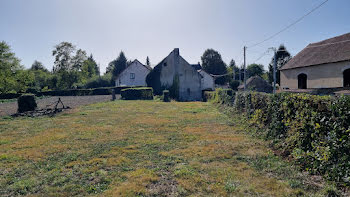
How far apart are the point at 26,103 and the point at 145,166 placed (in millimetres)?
16175

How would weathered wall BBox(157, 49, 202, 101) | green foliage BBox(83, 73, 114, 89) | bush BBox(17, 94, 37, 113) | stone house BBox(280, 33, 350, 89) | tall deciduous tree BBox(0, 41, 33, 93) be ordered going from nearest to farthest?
bush BBox(17, 94, 37, 113) → stone house BBox(280, 33, 350, 89) → tall deciduous tree BBox(0, 41, 33, 93) → weathered wall BBox(157, 49, 202, 101) → green foliage BBox(83, 73, 114, 89)

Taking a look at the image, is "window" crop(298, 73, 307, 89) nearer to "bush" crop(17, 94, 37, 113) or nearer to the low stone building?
the low stone building

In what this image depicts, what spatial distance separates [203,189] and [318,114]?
339 centimetres

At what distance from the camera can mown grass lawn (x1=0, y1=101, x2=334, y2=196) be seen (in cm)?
403

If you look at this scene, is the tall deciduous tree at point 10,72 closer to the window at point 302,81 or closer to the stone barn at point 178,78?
the stone barn at point 178,78

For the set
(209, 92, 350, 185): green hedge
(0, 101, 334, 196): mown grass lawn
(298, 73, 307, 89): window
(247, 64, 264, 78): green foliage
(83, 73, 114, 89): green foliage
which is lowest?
(0, 101, 334, 196): mown grass lawn

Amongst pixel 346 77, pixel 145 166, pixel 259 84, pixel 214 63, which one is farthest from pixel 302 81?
pixel 214 63

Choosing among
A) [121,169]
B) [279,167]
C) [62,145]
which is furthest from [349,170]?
[62,145]

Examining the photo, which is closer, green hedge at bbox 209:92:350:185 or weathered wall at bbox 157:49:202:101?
green hedge at bbox 209:92:350:185

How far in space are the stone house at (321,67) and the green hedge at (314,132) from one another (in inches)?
740

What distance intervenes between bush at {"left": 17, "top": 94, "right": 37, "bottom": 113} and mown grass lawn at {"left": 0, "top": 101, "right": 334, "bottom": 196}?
9.33 metres

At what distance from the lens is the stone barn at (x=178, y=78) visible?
36.2 meters

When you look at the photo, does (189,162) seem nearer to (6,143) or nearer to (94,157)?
(94,157)

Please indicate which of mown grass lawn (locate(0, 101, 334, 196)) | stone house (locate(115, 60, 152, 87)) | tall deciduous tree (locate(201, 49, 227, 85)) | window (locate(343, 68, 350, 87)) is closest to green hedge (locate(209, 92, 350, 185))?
mown grass lawn (locate(0, 101, 334, 196))
